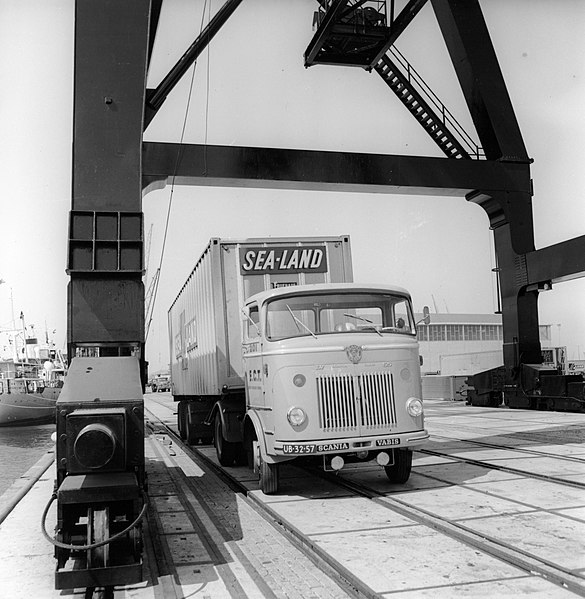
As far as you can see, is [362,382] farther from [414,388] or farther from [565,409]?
[565,409]

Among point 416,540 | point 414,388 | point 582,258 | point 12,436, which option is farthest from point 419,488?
point 12,436

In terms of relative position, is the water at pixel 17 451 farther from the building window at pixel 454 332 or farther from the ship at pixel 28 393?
the building window at pixel 454 332

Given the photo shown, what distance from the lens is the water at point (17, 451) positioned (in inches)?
676

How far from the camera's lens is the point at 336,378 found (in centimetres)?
805

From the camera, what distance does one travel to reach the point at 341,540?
6133mm

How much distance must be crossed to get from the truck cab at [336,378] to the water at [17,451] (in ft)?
25.1

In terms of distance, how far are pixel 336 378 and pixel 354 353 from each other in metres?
0.38

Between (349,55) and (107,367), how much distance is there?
1457 centimetres

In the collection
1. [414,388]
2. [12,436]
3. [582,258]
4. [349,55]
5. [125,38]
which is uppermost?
[349,55]

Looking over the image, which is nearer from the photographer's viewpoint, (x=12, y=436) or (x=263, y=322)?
(x=263, y=322)

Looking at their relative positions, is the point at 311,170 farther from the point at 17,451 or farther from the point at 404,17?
the point at 17,451

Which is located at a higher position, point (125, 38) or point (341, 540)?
point (125, 38)

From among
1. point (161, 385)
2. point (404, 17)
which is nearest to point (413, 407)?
point (404, 17)

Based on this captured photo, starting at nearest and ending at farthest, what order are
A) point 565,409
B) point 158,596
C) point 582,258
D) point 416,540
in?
point 158,596
point 416,540
point 582,258
point 565,409
